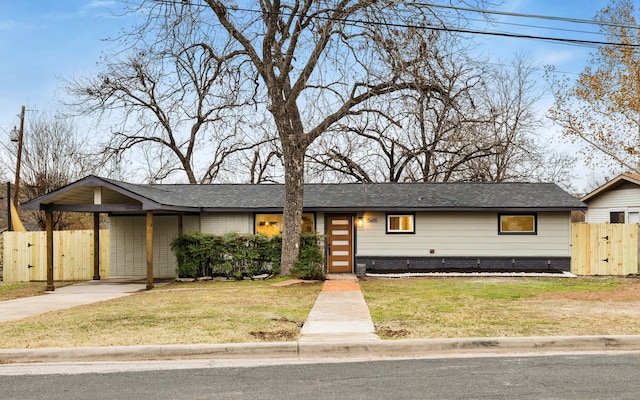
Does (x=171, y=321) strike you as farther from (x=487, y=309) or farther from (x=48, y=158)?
(x=48, y=158)

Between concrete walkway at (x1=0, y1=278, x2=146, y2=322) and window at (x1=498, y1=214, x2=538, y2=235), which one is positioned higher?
window at (x1=498, y1=214, x2=538, y2=235)

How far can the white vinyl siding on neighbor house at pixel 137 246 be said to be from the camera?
62.3ft

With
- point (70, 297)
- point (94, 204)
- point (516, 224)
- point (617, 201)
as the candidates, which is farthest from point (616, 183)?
point (70, 297)

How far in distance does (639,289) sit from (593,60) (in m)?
14.9

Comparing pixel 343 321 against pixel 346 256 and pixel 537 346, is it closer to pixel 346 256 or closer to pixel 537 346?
pixel 537 346

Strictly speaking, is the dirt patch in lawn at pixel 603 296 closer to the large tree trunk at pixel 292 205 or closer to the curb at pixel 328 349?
the curb at pixel 328 349

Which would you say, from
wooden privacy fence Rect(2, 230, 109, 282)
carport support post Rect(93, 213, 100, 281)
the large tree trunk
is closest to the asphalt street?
the large tree trunk

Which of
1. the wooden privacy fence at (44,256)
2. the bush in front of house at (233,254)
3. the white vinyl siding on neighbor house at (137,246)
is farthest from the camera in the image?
the wooden privacy fence at (44,256)

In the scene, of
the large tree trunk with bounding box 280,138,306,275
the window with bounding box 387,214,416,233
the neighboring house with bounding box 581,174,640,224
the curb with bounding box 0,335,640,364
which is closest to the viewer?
the curb with bounding box 0,335,640,364

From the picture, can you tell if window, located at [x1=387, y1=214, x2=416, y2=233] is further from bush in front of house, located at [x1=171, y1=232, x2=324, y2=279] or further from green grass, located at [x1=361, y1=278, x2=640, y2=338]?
green grass, located at [x1=361, y1=278, x2=640, y2=338]

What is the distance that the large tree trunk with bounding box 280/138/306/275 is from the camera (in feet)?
52.8

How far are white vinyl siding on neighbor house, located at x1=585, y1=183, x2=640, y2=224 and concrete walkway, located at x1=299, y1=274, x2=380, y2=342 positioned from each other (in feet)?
47.6

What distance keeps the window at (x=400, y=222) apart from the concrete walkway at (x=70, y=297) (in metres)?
8.49

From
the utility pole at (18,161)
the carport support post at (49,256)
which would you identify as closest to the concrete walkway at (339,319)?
the carport support post at (49,256)
